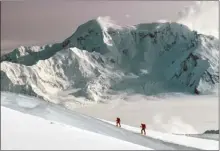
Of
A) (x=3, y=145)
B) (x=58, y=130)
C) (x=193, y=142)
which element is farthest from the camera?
(x=193, y=142)

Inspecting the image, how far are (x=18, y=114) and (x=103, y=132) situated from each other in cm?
479

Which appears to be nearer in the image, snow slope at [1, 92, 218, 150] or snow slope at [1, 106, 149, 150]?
snow slope at [1, 106, 149, 150]

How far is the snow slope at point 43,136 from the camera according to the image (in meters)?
17.3

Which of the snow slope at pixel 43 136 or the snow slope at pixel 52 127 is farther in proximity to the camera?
the snow slope at pixel 52 127

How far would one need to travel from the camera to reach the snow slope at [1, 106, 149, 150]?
17344 mm

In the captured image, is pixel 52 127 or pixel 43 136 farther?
pixel 52 127

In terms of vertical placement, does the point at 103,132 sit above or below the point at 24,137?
above

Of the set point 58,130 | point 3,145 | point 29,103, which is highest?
point 29,103

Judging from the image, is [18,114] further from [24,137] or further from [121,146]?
[121,146]

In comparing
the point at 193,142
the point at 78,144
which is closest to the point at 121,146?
the point at 78,144

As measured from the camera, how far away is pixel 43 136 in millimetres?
18203

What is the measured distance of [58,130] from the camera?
63.6 feet

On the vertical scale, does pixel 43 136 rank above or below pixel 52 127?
below

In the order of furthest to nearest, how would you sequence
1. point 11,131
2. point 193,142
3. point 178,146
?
point 193,142 → point 178,146 → point 11,131
